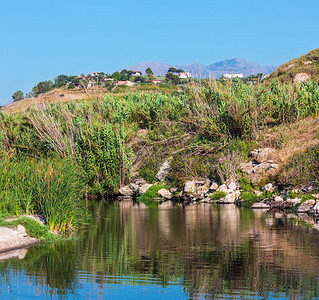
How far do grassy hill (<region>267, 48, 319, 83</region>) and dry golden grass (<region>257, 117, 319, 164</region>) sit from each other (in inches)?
779

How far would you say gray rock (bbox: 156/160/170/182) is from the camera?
28.1 meters

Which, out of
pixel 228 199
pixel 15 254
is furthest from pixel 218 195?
pixel 15 254

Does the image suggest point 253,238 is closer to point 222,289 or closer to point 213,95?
point 222,289

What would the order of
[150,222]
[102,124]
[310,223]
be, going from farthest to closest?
1. [102,124]
2. [150,222]
3. [310,223]

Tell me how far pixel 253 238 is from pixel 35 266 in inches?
262

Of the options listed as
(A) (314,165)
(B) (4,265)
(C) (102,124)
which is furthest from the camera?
(C) (102,124)

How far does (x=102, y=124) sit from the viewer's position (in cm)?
2964

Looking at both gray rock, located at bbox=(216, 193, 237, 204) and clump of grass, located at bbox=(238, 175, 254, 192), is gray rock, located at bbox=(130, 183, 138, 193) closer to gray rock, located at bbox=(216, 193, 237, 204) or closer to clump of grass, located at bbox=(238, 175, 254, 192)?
gray rock, located at bbox=(216, 193, 237, 204)

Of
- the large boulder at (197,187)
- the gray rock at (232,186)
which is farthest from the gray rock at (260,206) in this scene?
the large boulder at (197,187)

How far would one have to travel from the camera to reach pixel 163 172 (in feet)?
92.4

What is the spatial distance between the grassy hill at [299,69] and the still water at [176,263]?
108 feet

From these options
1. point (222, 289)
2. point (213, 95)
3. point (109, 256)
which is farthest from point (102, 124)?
point (222, 289)

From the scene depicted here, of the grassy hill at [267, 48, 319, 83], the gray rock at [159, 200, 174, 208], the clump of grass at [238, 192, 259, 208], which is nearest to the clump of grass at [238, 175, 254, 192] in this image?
the clump of grass at [238, 192, 259, 208]

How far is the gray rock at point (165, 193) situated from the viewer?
26484 mm
